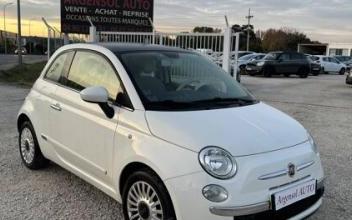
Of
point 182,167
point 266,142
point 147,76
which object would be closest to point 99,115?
→ point 147,76

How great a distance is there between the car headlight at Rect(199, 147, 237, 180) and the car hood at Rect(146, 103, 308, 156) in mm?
47

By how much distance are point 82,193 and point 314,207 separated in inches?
95.2

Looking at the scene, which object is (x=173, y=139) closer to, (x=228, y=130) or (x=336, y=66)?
(x=228, y=130)

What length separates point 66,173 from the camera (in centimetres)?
538

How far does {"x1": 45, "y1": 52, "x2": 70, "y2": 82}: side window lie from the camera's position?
503cm

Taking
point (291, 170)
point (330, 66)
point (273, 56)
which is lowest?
point (330, 66)

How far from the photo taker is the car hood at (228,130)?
10.9ft

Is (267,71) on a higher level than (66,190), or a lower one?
higher

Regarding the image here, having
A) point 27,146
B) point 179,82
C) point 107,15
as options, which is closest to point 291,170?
point 179,82

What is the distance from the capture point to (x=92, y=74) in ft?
14.6

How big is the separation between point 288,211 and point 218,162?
70 cm

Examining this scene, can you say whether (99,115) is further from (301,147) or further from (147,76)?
(301,147)

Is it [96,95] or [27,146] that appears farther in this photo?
[27,146]

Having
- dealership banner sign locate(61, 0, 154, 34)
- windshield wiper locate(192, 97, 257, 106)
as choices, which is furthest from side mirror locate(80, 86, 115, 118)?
dealership banner sign locate(61, 0, 154, 34)
